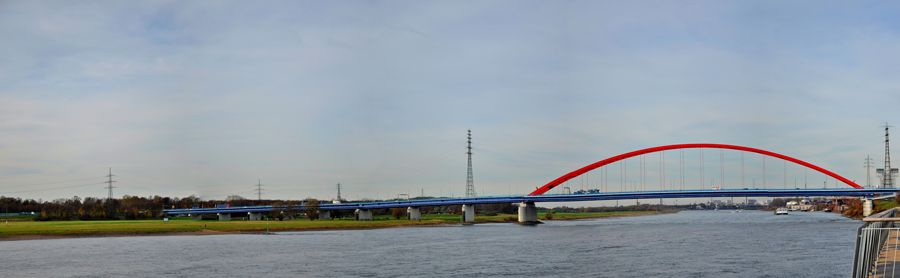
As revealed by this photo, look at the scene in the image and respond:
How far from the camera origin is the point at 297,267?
4150 cm

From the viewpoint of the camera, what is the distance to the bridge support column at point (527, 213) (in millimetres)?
131000

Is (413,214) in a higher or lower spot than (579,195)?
lower

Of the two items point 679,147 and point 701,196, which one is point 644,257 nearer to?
point 701,196

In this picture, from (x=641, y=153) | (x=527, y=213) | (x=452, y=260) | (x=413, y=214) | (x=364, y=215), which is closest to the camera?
(x=452, y=260)

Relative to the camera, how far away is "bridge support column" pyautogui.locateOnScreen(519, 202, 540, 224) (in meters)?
131

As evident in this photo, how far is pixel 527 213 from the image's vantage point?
13175 centimetres

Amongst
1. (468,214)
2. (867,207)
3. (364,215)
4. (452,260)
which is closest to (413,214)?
(364,215)

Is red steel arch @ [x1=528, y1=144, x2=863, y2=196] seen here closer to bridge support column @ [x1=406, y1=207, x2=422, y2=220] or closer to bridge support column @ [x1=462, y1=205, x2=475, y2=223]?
bridge support column @ [x1=462, y1=205, x2=475, y2=223]

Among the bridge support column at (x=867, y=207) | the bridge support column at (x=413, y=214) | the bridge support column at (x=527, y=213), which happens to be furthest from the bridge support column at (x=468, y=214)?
the bridge support column at (x=867, y=207)

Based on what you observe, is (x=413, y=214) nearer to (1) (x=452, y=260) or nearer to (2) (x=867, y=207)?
(2) (x=867, y=207)

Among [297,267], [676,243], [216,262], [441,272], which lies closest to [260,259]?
[216,262]

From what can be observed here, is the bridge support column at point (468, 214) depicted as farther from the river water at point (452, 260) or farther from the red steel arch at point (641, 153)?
the river water at point (452, 260)

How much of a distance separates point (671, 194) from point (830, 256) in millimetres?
74413

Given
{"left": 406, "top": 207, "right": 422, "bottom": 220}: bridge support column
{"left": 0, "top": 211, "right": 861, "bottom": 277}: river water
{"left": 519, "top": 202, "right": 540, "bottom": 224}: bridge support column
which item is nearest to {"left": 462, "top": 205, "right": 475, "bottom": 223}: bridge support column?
{"left": 519, "top": 202, "right": 540, "bottom": 224}: bridge support column
